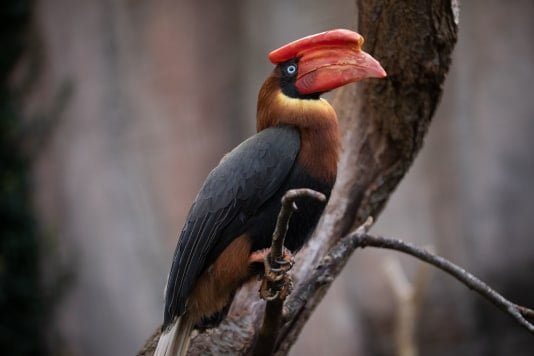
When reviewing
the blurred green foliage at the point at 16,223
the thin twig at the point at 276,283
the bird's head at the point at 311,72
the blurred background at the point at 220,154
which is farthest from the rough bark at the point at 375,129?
the blurred green foliage at the point at 16,223

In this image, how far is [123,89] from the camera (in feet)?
16.8

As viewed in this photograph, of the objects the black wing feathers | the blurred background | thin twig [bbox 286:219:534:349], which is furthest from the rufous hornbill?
the blurred background

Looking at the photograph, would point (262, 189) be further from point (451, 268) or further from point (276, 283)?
point (451, 268)

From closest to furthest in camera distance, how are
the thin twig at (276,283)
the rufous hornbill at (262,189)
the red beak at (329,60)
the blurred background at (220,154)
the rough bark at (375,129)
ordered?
1. the thin twig at (276,283)
2. the red beak at (329,60)
3. the rufous hornbill at (262,189)
4. the rough bark at (375,129)
5. the blurred background at (220,154)

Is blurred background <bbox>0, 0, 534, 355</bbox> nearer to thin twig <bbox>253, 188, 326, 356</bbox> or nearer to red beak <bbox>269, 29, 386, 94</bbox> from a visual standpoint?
red beak <bbox>269, 29, 386, 94</bbox>

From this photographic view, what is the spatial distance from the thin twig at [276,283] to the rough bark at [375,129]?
0.15 m

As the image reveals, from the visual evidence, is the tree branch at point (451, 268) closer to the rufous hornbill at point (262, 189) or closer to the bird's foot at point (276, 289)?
the rufous hornbill at point (262, 189)

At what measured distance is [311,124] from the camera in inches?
91.7

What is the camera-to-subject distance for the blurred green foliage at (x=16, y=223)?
527 centimetres

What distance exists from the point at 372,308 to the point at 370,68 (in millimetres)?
3283

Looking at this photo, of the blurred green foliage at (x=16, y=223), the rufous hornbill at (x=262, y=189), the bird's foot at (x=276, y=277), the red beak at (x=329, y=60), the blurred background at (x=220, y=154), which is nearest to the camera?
the bird's foot at (x=276, y=277)

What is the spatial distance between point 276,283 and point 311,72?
65cm

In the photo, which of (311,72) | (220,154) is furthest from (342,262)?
(220,154)

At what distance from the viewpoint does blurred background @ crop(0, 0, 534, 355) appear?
5.11m
